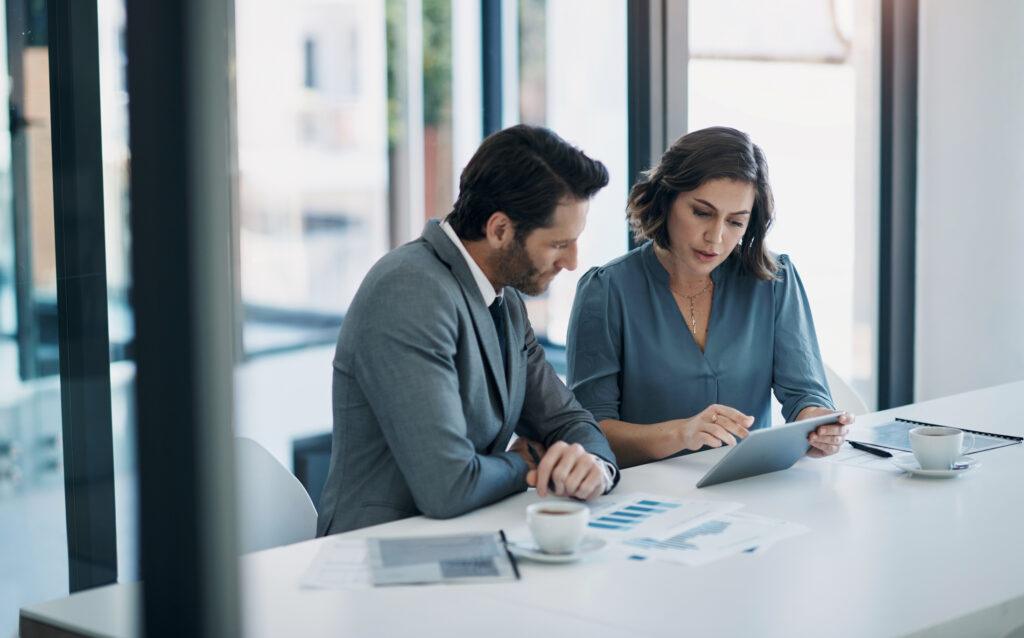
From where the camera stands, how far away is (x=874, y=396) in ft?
13.7

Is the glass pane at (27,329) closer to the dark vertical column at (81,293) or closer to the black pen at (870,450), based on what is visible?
the dark vertical column at (81,293)

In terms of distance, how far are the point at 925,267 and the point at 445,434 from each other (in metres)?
2.82

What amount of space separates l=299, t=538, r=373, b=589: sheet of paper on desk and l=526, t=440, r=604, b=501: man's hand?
33cm

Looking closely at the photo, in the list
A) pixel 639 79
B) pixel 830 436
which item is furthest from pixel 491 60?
pixel 830 436

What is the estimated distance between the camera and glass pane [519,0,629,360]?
13.3 ft

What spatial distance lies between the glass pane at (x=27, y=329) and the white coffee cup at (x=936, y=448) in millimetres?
1558

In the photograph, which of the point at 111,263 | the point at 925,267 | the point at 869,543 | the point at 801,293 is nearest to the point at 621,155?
the point at 925,267

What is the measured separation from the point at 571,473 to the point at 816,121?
2.56 m

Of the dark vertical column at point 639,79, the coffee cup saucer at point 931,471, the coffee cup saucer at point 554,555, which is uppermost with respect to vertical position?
the dark vertical column at point 639,79

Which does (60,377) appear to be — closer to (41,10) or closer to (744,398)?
(41,10)

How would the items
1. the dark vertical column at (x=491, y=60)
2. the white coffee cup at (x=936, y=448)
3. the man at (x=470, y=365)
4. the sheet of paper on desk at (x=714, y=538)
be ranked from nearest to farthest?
the sheet of paper on desk at (x=714, y=538)
the man at (x=470, y=365)
the white coffee cup at (x=936, y=448)
the dark vertical column at (x=491, y=60)

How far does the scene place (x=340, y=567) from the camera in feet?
4.83

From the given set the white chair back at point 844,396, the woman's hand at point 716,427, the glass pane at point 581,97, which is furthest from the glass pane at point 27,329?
the glass pane at point 581,97

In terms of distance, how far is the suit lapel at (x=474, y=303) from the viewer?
195cm
